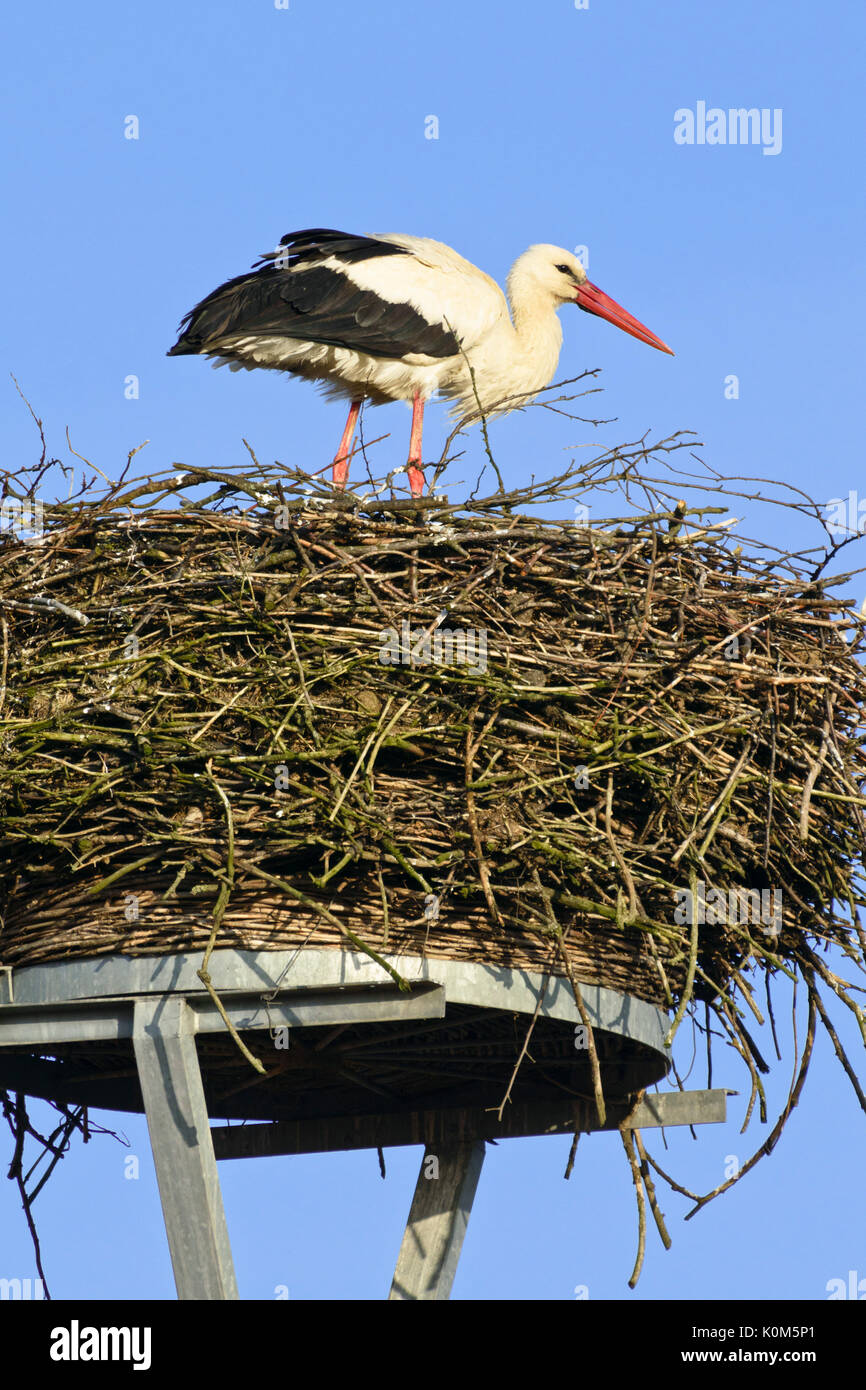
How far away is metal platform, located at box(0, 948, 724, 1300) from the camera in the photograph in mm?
4832

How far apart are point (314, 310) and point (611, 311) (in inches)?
87.8

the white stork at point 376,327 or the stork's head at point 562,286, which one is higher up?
the stork's head at point 562,286

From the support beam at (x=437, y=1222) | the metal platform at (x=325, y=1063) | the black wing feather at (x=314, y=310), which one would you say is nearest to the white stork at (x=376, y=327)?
the black wing feather at (x=314, y=310)

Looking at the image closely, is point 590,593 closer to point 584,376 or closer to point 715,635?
point 715,635

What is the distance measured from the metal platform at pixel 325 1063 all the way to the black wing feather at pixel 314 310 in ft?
10.5

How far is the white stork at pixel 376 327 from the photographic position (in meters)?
7.59

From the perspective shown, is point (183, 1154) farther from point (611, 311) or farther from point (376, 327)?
point (611, 311)

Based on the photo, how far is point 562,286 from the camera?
9.10m
